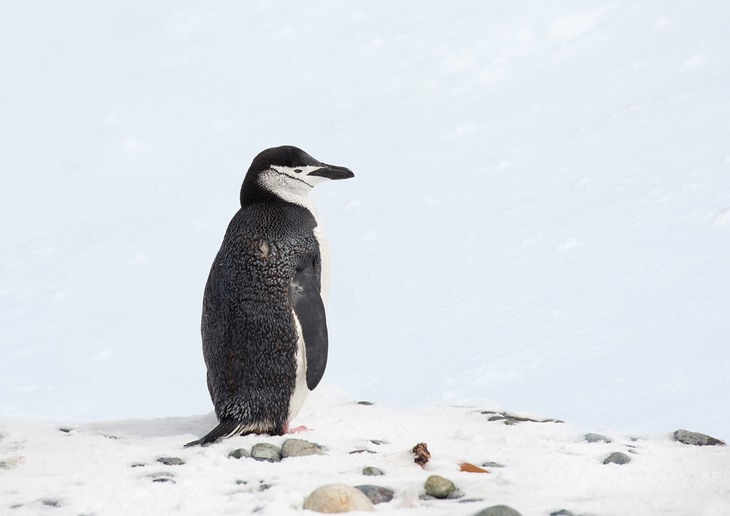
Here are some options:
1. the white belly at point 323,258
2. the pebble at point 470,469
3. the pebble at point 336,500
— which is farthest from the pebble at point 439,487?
the white belly at point 323,258

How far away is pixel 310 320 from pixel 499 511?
110 cm

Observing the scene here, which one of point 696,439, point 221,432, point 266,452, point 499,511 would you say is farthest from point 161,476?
point 696,439

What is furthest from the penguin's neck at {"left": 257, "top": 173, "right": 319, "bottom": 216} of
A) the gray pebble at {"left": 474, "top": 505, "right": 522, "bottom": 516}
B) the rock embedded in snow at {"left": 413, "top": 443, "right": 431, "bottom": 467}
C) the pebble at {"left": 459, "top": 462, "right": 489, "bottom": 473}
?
the gray pebble at {"left": 474, "top": 505, "right": 522, "bottom": 516}

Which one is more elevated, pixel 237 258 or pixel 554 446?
pixel 237 258

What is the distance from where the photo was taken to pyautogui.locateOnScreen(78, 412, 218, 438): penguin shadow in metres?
3.09

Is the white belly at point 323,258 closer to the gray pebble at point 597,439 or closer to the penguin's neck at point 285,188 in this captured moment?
the penguin's neck at point 285,188

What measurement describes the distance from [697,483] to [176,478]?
1111mm

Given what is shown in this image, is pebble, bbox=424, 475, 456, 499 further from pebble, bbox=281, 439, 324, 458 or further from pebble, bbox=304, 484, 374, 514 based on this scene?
pebble, bbox=281, 439, 324, 458

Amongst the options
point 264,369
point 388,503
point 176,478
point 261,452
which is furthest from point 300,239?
point 388,503

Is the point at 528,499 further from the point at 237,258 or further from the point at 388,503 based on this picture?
the point at 237,258

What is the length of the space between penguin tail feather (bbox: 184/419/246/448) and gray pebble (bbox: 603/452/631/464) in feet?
3.08

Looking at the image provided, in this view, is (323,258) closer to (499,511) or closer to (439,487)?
(439,487)

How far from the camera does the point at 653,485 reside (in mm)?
2377

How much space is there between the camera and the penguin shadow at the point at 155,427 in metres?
3.09
